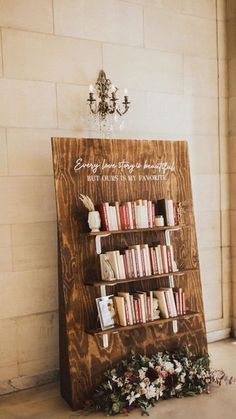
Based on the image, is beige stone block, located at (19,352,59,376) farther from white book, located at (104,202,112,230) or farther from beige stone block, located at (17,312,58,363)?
white book, located at (104,202,112,230)

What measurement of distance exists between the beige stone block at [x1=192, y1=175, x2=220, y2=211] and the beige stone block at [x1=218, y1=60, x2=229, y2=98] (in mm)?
880

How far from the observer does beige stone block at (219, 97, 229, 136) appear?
448 centimetres

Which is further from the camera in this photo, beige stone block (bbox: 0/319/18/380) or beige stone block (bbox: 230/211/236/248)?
beige stone block (bbox: 230/211/236/248)

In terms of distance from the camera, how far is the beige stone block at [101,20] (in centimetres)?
360

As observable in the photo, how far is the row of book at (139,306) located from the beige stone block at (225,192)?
51.5 inches

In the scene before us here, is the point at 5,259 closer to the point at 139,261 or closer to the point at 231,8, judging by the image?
the point at 139,261

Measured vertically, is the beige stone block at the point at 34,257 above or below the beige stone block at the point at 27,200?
below

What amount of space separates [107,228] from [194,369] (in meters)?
1.33

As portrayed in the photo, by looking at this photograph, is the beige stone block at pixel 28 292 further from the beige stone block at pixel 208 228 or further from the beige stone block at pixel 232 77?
the beige stone block at pixel 232 77

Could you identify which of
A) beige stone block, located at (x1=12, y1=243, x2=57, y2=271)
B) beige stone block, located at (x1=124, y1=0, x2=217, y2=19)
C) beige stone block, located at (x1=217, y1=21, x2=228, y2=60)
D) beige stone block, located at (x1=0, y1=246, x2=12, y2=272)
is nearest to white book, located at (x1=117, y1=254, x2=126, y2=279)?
beige stone block, located at (x1=12, y1=243, x2=57, y2=271)

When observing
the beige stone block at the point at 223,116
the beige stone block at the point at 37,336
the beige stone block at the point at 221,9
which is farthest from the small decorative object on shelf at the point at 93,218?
the beige stone block at the point at 221,9

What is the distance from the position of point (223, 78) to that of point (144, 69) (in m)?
0.98

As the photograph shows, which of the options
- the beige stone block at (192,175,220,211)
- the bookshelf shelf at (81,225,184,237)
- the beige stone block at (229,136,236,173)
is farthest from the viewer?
the beige stone block at (229,136,236,173)

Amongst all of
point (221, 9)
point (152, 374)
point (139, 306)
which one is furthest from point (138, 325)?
point (221, 9)
